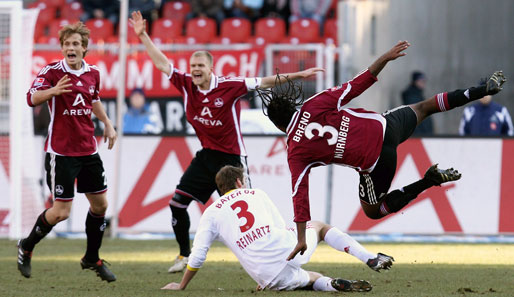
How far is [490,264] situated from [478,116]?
501 centimetres

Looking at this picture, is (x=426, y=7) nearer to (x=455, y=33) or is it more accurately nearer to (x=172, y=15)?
(x=455, y=33)

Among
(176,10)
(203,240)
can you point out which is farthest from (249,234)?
(176,10)

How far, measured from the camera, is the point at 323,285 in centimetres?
803

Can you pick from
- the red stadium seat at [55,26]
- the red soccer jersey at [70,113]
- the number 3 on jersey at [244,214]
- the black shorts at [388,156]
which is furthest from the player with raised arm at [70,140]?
the red stadium seat at [55,26]

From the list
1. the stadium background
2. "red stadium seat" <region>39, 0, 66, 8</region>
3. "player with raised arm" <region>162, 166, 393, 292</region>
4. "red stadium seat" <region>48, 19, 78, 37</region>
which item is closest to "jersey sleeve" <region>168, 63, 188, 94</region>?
"player with raised arm" <region>162, 166, 393, 292</region>

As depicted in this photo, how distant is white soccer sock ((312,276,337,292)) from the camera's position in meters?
7.99

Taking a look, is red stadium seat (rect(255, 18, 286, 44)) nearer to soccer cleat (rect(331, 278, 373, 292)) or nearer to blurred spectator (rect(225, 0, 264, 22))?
blurred spectator (rect(225, 0, 264, 22))

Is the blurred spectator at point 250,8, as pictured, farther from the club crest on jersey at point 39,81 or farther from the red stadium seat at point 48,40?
the club crest on jersey at point 39,81

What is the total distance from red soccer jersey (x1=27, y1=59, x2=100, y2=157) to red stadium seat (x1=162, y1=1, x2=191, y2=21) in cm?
1341

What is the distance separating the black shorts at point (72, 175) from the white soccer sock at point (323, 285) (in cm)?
226

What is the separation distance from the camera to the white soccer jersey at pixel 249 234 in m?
7.87

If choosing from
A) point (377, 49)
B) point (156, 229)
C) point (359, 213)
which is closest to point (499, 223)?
point (359, 213)

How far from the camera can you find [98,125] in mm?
16516

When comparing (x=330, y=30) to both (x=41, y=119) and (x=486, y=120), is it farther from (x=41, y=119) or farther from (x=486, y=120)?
(x=41, y=119)
